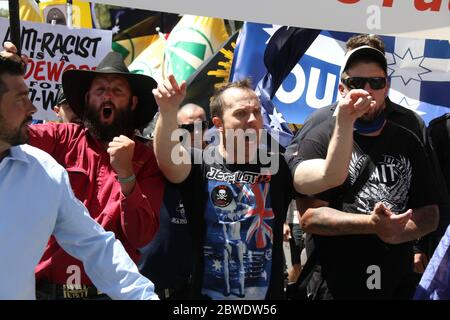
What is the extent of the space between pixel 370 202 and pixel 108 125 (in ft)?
4.17

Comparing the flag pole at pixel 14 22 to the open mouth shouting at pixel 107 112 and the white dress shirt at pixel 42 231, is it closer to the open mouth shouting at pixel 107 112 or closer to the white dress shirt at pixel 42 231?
the open mouth shouting at pixel 107 112

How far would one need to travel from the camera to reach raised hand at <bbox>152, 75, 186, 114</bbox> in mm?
2861

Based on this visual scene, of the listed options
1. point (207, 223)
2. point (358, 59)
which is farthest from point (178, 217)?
point (358, 59)

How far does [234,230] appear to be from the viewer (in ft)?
10.1

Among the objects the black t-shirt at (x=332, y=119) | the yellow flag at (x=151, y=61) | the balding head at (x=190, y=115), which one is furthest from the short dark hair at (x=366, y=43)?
the yellow flag at (x=151, y=61)

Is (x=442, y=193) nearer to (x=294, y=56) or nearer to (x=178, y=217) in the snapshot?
(x=178, y=217)

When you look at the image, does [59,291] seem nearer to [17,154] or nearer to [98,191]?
[98,191]

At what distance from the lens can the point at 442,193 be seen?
346cm

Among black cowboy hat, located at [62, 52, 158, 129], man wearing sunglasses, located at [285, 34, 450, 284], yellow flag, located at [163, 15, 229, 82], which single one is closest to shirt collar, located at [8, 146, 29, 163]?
black cowboy hat, located at [62, 52, 158, 129]

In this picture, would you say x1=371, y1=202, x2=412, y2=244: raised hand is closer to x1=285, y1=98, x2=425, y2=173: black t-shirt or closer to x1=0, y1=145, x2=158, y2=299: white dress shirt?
x1=285, y1=98, x2=425, y2=173: black t-shirt

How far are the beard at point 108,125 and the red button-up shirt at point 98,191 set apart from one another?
39mm

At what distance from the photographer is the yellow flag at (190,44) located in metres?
7.37
